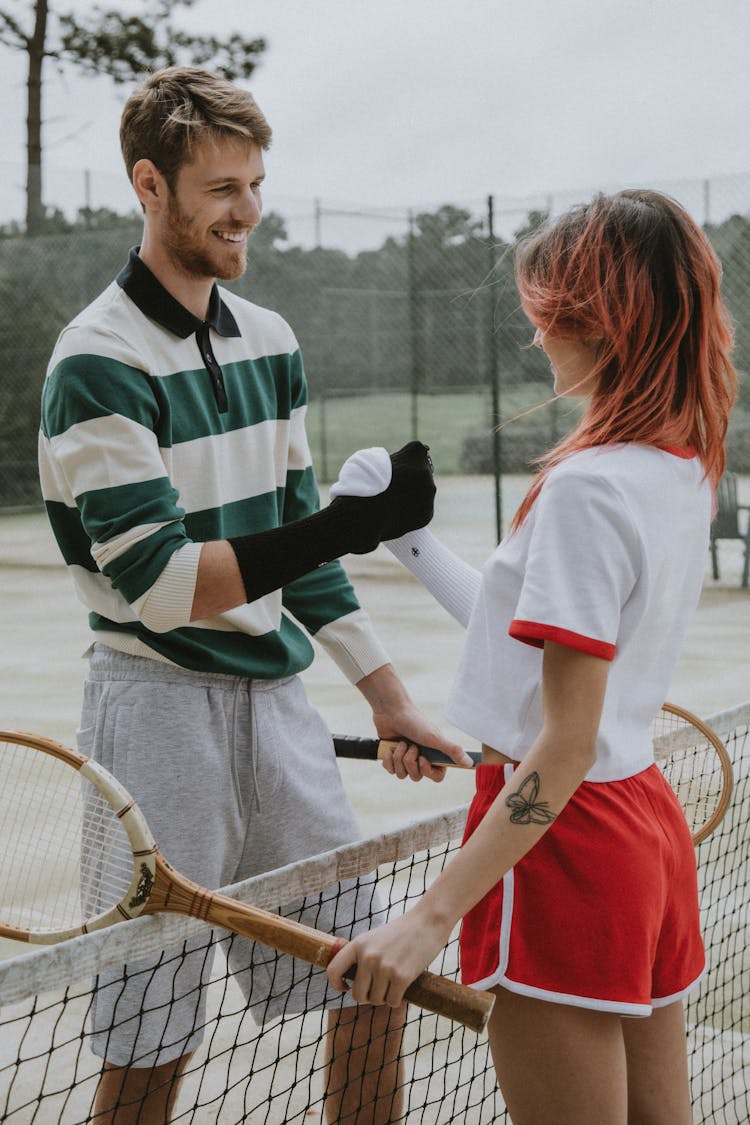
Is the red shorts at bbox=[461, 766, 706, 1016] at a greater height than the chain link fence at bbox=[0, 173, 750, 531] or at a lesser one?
lesser

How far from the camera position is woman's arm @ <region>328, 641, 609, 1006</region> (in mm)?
1194

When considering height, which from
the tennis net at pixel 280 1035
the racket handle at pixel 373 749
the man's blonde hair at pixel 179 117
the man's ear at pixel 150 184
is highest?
the man's blonde hair at pixel 179 117

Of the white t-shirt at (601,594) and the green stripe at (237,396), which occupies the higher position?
the green stripe at (237,396)

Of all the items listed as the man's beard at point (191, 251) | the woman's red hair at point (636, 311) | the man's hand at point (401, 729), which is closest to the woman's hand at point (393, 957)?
the woman's red hair at point (636, 311)

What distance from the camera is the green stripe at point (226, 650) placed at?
1.77 m

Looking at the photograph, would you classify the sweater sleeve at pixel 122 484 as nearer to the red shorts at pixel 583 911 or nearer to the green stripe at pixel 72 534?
the green stripe at pixel 72 534

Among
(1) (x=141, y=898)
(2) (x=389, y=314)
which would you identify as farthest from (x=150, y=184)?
(2) (x=389, y=314)

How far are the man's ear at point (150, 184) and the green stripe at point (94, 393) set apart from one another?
0.28 m

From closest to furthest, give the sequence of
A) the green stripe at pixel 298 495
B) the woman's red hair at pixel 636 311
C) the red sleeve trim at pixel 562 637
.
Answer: the red sleeve trim at pixel 562 637
the woman's red hair at pixel 636 311
the green stripe at pixel 298 495

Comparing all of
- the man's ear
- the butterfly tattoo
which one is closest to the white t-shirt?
the butterfly tattoo

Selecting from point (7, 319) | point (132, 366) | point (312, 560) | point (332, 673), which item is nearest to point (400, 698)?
point (312, 560)

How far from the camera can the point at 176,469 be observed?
180cm

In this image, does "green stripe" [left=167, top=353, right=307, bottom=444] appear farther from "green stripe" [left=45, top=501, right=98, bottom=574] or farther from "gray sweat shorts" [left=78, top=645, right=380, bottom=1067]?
"gray sweat shorts" [left=78, top=645, right=380, bottom=1067]

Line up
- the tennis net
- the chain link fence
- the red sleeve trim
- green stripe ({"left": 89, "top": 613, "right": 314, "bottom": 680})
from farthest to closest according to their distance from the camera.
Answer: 1. the chain link fence
2. green stripe ({"left": 89, "top": 613, "right": 314, "bottom": 680})
3. the tennis net
4. the red sleeve trim
